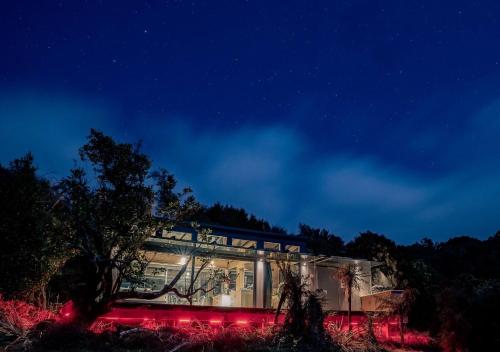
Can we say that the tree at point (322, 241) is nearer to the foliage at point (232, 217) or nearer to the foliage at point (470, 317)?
the foliage at point (232, 217)

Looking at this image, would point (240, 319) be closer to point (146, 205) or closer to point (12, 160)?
point (146, 205)

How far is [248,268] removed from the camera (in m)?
22.0

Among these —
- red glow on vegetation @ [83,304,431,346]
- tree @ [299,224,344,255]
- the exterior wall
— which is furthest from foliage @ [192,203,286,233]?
red glow on vegetation @ [83,304,431,346]

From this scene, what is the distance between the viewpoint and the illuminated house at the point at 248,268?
2017 centimetres

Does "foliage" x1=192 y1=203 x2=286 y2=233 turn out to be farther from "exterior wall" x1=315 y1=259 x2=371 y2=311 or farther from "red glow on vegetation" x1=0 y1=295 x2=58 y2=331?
"red glow on vegetation" x1=0 y1=295 x2=58 y2=331

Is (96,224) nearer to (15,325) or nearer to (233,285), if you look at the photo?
(15,325)

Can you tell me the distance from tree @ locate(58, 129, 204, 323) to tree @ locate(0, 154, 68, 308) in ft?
1.63

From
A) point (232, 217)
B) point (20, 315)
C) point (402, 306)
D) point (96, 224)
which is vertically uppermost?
point (232, 217)

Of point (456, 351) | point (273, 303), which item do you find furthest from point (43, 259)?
point (456, 351)

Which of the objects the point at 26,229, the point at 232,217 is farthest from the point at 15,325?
the point at 232,217

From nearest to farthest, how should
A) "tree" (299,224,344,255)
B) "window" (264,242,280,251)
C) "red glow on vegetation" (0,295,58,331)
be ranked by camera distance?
1. "red glow on vegetation" (0,295,58,331)
2. "window" (264,242,280,251)
3. "tree" (299,224,344,255)

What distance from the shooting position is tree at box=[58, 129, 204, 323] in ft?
41.1

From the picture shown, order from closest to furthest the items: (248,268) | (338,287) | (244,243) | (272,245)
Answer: (272,245) → (244,243) → (248,268) → (338,287)

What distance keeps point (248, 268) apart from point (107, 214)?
11.0m
